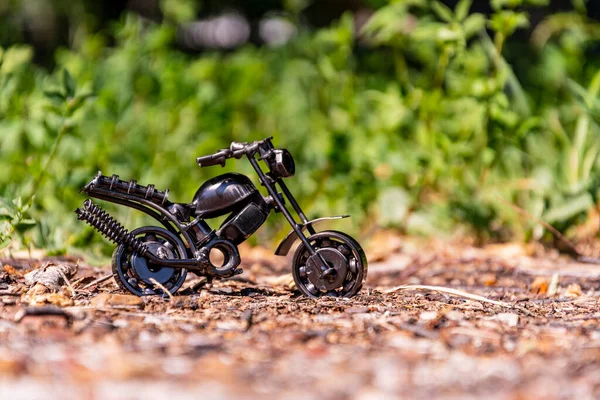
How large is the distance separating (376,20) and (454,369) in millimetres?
2846

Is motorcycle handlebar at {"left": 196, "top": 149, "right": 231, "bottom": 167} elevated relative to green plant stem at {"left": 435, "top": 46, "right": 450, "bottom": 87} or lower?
lower

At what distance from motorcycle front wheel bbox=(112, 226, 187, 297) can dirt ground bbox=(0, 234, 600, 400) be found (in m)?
0.07

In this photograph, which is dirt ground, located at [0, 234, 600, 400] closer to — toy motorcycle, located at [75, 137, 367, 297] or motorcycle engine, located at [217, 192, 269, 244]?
toy motorcycle, located at [75, 137, 367, 297]

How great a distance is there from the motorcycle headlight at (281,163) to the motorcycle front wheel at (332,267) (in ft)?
0.76

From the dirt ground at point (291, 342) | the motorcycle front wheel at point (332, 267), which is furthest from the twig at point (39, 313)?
the motorcycle front wheel at point (332, 267)

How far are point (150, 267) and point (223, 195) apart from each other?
0.34m

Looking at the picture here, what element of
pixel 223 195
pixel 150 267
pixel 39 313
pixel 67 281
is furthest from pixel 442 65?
pixel 39 313

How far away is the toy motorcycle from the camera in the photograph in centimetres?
270

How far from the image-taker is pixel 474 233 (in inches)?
176

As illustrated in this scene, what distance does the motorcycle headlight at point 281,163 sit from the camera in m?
2.74

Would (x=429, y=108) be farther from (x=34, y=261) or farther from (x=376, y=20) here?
(x=34, y=261)

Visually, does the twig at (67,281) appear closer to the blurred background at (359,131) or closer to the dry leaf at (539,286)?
the blurred background at (359,131)

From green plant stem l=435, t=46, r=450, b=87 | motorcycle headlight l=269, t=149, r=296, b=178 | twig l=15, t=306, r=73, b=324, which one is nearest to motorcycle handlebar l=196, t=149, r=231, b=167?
motorcycle headlight l=269, t=149, r=296, b=178

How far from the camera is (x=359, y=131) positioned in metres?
4.95
